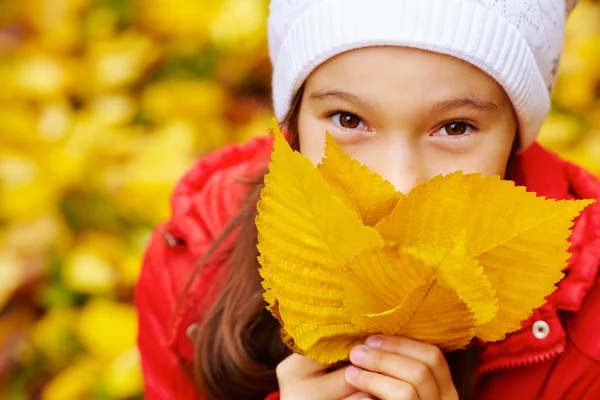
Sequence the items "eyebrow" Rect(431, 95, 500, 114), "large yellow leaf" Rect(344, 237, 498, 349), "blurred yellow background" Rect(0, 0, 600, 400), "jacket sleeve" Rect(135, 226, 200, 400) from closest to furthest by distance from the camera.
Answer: "large yellow leaf" Rect(344, 237, 498, 349), "eyebrow" Rect(431, 95, 500, 114), "jacket sleeve" Rect(135, 226, 200, 400), "blurred yellow background" Rect(0, 0, 600, 400)

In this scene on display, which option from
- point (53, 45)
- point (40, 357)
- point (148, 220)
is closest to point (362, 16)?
point (148, 220)

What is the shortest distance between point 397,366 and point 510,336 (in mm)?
311

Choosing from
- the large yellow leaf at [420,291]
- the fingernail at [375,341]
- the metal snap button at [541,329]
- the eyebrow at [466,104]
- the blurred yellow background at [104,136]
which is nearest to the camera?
the large yellow leaf at [420,291]

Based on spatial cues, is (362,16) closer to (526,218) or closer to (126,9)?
(526,218)

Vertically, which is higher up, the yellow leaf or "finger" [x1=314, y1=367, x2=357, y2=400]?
the yellow leaf

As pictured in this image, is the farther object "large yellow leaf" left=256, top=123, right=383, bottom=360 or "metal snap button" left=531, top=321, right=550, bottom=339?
"metal snap button" left=531, top=321, right=550, bottom=339

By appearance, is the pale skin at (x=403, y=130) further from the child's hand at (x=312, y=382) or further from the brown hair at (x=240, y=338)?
the brown hair at (x=240, y=338)

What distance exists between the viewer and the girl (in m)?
0.92

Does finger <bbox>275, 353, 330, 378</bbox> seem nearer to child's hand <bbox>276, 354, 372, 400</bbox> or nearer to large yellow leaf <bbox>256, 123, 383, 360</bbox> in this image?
child's hand <bbox>276, 354, 372, 400</bbox>

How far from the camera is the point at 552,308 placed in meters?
1.08

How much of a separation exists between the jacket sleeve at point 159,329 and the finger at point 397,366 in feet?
1.80

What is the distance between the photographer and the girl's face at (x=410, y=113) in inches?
36.1

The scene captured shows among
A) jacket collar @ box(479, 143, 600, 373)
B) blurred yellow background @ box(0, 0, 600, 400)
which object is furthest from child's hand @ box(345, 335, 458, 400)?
blurred yellow background @ box(0, 0, 600, 400)

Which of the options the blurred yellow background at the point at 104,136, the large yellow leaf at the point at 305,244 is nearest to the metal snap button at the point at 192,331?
the large yellow leaf at the point at 305,244
